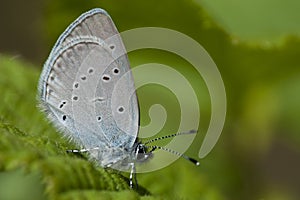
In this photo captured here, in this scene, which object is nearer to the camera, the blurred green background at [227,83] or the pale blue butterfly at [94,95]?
the pale blue butterfly at [94,95]

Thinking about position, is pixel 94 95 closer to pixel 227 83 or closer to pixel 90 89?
pixel 90 89

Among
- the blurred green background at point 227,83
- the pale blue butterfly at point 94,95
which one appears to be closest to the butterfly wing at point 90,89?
the pale blue butterfly at point 94,95

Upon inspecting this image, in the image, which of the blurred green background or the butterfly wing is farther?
the blurred green background

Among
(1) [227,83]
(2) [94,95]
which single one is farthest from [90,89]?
(1) [227,83]

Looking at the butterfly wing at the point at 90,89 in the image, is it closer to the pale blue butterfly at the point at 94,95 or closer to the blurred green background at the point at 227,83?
the pale blue butterfly at the point at 94,95

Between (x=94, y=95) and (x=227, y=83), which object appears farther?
(x=227, y=83)

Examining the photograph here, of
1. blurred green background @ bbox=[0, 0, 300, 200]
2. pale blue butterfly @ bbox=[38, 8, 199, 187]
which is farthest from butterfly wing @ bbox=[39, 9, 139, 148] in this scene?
blurred green background @ bbox=[0, 0, 300, 200]

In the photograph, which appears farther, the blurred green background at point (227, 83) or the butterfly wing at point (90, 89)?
the blurred green background at point (227, 83)

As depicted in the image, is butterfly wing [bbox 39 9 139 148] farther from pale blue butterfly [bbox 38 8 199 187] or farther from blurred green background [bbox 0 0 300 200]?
blurred green background [bbox 0 0 300 200]

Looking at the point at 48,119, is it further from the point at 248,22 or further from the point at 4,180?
the point at 4,180

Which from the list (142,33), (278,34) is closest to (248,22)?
(278,34)

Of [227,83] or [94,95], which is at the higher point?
[227,83]
